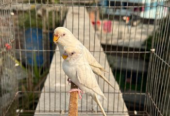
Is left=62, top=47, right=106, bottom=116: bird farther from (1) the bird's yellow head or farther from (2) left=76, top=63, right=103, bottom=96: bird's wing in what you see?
(1) the bird's yellow head

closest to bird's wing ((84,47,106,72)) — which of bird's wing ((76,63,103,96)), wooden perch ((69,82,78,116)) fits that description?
bird's wing ((76,63,103,96))

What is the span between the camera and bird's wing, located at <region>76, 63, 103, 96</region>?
152cm

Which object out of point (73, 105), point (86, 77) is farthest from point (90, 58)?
point (73, 105)

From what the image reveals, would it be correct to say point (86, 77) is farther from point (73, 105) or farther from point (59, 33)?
point (59, 33)

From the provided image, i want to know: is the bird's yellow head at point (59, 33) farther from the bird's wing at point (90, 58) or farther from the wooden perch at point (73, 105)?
the wooden perch at point (73, 105)

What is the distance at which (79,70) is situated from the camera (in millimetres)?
1510

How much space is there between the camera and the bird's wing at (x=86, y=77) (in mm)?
1521

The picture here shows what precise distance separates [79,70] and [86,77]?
0.10 metres

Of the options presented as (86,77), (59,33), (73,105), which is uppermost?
(59,33)

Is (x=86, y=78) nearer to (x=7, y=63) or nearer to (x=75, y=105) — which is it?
(x=75, y=105)

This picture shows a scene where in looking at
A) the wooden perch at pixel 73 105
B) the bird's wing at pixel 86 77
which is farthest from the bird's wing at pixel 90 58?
the wooden perch at pixel 73 105

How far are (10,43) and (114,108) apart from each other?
1.21 m

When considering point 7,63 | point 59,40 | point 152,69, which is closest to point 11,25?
point 7,63

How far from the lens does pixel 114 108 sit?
7.07 ft
